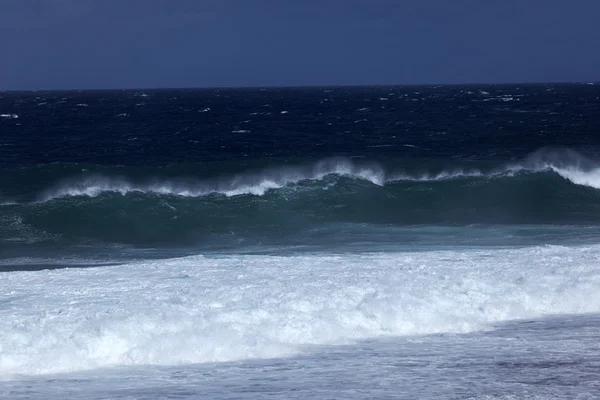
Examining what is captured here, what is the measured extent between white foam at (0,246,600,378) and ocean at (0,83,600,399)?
0.04 metres

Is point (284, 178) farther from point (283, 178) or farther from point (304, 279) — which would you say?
point (304, 279)

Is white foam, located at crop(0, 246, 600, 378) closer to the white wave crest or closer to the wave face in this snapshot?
the wave face

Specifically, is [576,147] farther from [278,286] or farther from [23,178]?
[278,286]

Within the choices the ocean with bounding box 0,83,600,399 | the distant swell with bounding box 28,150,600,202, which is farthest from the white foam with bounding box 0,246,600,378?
the distant swell with bounding box 28,150,600,202

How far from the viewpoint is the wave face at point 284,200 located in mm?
21344

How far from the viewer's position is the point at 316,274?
13.6m

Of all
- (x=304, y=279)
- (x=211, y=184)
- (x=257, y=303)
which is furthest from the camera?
(x=211, y=184)

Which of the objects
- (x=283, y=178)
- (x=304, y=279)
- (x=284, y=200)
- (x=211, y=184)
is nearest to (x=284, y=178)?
(x=283, y=178)

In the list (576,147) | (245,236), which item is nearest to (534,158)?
(576,147)

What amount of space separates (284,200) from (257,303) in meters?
12.7

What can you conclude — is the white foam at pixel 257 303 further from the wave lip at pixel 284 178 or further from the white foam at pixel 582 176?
the white foam at pixel 582 176

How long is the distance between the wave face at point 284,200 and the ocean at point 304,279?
0.32 ft

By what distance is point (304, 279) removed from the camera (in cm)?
1316

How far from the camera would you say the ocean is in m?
9.39
